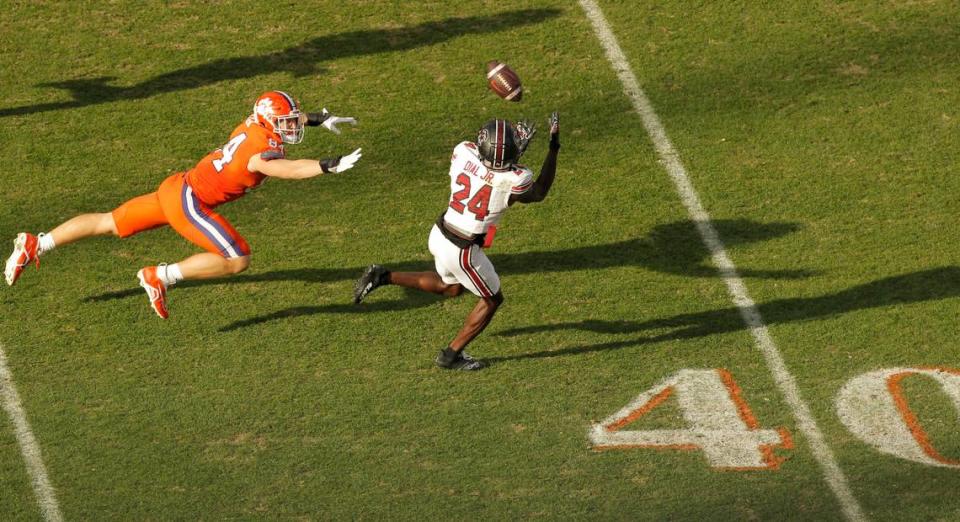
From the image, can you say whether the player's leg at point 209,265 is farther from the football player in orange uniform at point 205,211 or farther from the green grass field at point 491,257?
the green grass field at point 491,257

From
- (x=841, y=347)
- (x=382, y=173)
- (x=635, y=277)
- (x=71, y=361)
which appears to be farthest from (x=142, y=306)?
(x=841, y=347)

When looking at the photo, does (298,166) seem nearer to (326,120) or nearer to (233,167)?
(233,167)

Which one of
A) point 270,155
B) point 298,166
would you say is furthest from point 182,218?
point 298,166

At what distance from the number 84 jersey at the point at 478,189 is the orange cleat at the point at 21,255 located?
291 centimetres

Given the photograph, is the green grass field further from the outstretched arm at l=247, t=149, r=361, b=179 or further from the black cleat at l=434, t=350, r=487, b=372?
the outstretched arm at l=247, t=149, r=361, b=179

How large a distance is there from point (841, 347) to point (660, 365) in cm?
122

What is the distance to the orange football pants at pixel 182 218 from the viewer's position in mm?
10102

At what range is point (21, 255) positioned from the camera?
33.8ft

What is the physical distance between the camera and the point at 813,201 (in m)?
11.4

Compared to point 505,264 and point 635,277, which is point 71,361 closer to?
point 505,264

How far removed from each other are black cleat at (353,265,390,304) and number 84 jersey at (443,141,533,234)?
739mm

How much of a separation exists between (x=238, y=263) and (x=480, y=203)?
1.75m

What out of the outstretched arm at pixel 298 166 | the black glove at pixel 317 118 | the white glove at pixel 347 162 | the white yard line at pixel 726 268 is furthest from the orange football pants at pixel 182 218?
the white yard line at pixel 726 268

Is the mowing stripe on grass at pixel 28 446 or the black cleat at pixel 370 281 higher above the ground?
the black cleat at pixel 370 281
